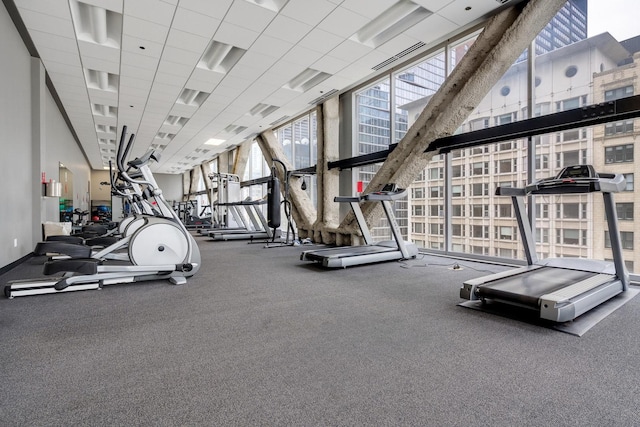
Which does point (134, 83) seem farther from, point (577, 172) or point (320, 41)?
point (577, 172)

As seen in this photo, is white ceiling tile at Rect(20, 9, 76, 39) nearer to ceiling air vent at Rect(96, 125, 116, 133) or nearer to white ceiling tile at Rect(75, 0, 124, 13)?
white ceiling tile at Rect(75, 0, 124, 13)

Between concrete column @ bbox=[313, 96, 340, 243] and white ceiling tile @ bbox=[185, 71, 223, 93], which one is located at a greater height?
white ceiling tile @ bbox=[185, 71, 223, 93]

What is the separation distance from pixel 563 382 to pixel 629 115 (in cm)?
344

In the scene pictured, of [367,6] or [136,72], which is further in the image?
[136,72]

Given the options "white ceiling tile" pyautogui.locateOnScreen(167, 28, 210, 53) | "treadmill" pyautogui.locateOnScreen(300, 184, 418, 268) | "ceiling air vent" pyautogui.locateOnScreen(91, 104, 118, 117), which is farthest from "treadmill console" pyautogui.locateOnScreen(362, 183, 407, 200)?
"ceiling air vent" pyautogui.locateOnScreen(91, 104, 118, 117)

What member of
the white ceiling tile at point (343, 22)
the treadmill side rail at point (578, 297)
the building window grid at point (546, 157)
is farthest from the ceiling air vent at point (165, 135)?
the treadmill side rail at point (578, 297)

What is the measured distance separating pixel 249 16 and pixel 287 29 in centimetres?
60

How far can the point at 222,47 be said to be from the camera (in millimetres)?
5488

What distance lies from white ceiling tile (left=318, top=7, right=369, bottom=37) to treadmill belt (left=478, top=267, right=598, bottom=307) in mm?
3839

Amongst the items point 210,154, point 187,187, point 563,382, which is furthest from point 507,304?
point 187,187

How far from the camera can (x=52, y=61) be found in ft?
18.4

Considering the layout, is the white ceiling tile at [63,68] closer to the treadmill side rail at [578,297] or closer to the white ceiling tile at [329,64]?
the white ceiling tile at [329,64]

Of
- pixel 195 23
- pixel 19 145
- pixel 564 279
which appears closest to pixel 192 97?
pixel 195 23

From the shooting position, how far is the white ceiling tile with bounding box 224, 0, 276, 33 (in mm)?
4168
